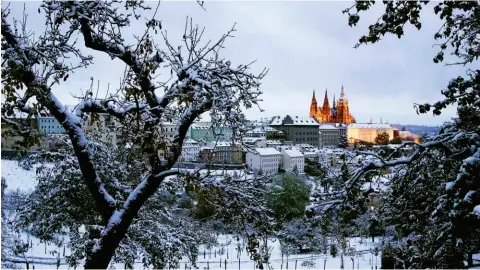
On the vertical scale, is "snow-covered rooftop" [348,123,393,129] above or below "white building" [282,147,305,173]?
above

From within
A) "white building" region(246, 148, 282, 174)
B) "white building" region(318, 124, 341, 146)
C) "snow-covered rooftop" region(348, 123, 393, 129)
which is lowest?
"white building" region(246, 148, 282, 174)

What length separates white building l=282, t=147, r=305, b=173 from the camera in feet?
207

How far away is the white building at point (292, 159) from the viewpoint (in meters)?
63.1

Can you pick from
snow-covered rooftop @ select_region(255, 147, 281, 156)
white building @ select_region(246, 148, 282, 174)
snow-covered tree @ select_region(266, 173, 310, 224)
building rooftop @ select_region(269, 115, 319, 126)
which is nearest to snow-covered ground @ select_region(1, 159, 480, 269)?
Result: snow-covered tree @ select_region(266, 173, 310, 224)

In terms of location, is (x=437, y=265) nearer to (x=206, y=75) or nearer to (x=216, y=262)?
(x=206, y=75)

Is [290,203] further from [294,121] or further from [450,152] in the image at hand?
[294,121]

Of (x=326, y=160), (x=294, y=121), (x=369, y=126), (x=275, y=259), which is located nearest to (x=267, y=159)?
(x=275, y=259)

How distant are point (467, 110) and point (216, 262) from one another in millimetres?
21874

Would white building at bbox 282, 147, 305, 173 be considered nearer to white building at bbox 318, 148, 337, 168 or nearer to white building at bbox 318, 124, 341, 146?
white building at bbox 318, 148, 337, 168

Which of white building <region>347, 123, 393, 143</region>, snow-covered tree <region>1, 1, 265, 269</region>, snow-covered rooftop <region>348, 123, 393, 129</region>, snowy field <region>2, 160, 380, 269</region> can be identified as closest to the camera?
snow-covered tree <region>1, 1, 265, 269</region>

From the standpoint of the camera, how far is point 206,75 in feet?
16.6

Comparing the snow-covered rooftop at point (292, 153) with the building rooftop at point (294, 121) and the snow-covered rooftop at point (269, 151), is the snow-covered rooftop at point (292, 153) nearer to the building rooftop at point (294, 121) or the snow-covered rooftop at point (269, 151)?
the snow-covered rooftop at point (269, 151)

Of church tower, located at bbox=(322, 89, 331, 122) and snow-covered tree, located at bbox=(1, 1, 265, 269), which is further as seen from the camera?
church tower, located at bbox=(322, 89, 331, 122)

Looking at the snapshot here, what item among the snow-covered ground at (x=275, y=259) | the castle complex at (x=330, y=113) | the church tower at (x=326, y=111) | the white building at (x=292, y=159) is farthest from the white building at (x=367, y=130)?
the snow-covered ground at (x=275, y=259)
